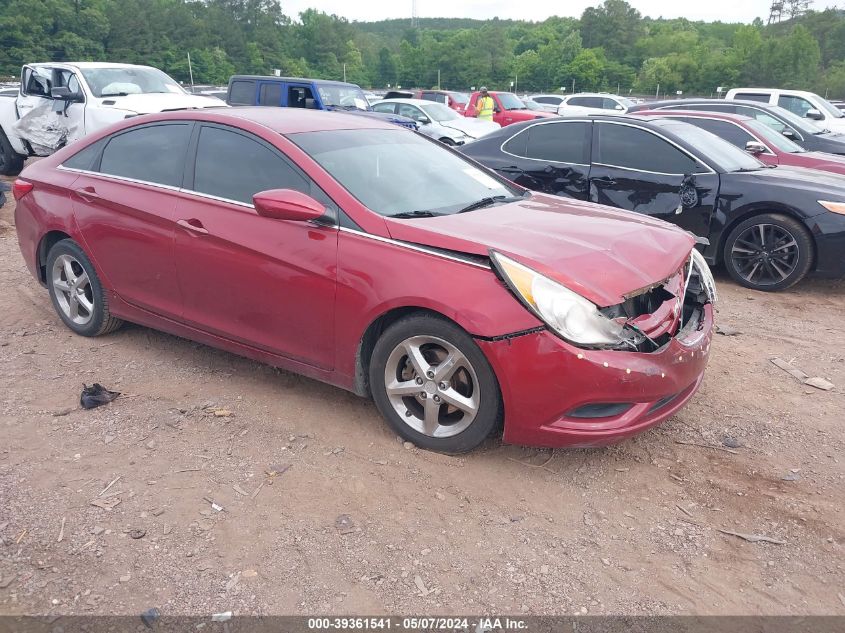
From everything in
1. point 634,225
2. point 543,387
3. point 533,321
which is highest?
point 634,225

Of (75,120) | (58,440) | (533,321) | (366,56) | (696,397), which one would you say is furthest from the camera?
(366,56)

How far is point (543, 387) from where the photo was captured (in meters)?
2.98

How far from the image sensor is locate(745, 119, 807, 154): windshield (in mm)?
9195

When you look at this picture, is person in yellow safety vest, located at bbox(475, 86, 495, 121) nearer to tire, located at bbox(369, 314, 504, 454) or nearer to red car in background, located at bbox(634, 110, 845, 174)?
red car in background, located at bbox(634, 110, 845, 174)

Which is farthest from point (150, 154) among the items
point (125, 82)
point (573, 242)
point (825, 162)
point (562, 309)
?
point (825, 162)

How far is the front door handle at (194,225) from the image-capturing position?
3.90 m

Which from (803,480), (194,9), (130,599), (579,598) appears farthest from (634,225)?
(194,9)

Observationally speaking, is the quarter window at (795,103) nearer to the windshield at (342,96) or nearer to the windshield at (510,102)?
the windshield at (510,102)

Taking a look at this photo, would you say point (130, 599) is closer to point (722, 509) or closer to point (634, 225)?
point (722, 509)

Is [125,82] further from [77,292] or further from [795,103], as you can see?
[795,103]

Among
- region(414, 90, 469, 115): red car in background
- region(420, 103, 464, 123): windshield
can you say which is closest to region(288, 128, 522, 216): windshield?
region(420, 103, 464, 123): windshield

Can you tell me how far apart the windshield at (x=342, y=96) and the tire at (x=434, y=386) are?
1171 centimetres

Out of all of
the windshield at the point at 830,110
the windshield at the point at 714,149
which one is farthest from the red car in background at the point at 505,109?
the windshield at the point at 714,149

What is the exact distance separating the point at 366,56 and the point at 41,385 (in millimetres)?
112870
